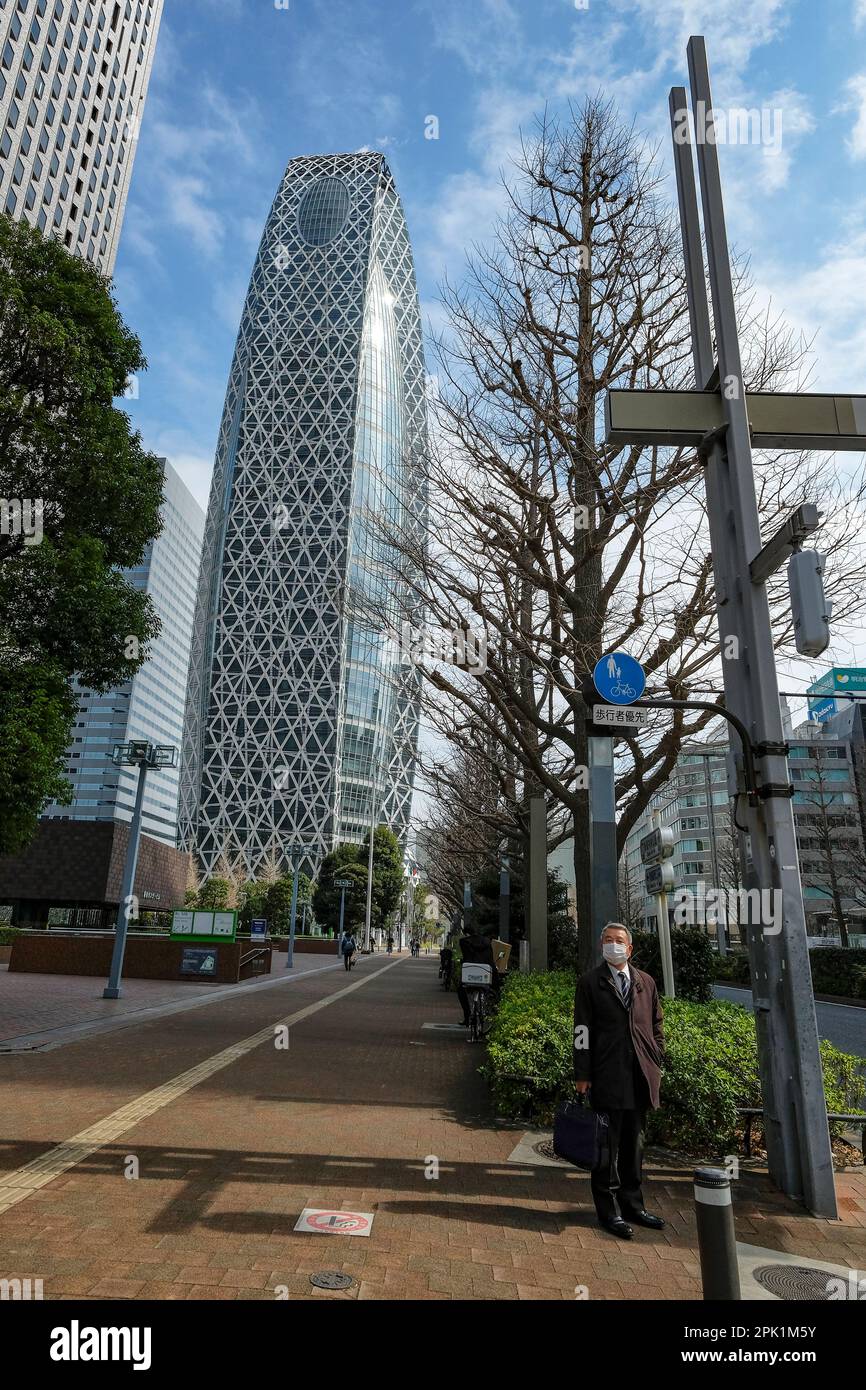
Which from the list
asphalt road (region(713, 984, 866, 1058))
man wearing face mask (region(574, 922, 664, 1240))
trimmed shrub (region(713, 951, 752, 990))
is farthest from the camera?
trimmed shrub (region(713, 951, 752, 990))

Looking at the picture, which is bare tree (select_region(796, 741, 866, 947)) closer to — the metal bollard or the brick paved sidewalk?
the brick paved sidewalk

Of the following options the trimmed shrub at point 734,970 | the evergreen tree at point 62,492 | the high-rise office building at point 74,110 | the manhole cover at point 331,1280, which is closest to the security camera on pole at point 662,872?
the manhole cover at point 331,1280

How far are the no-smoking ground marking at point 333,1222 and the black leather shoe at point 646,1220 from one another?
150 centimetres

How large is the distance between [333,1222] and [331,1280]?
81 centimetres

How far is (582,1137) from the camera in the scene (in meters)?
4.41

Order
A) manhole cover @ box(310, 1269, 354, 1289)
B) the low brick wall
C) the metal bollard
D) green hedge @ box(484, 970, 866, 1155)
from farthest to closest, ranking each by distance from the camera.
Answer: the low brick wall < green hedge @ box(484, 970, 866, 1155) < manhole cover @ box(310, 1269, 354, 1289) < the metal bollard

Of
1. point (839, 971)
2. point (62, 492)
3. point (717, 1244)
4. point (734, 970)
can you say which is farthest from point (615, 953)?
point (734, 970)

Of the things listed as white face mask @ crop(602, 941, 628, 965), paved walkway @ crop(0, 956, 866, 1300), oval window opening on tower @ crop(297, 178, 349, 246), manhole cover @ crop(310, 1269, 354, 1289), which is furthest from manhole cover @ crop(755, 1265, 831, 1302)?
oval window opening on tower @ crop(297, 178, 349, 246)

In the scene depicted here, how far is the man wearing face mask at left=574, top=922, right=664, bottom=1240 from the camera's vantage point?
4.68 metres

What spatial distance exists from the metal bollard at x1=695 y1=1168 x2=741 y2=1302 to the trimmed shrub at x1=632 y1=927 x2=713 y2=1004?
32.7ft

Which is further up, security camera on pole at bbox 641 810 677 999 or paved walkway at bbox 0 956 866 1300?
security camera on pole at bbox 641 810 677 999

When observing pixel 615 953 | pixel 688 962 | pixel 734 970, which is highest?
pixel 615 953

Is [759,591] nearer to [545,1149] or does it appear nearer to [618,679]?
[618,679]
